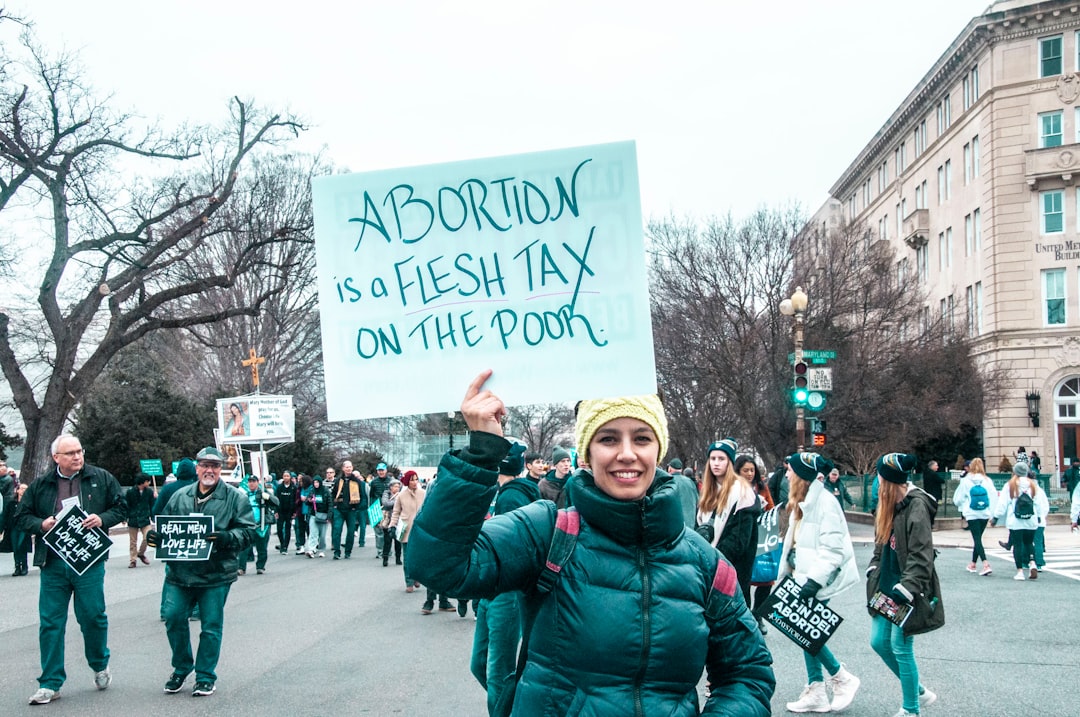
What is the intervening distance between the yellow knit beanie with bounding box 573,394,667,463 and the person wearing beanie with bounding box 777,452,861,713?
4.08m

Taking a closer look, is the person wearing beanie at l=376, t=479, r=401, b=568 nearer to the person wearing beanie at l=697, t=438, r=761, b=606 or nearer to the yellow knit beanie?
the person wearing beanie at l=697, t=438, r=761, b=606

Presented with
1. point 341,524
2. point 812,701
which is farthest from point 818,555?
point 341,524

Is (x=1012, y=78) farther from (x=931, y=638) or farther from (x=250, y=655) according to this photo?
(x=250, y=655)

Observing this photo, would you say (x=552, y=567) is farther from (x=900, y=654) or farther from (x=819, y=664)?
(x=819, y=664)

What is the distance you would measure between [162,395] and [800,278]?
21305mm

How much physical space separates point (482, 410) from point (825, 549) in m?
4.78

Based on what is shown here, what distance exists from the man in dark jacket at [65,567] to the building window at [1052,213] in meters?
45.7

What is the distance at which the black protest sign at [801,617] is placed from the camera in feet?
22.7

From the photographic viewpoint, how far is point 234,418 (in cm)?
2686

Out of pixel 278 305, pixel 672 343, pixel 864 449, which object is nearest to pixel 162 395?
pixel 278 305

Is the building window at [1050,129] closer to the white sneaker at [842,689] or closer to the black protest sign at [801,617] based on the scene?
the white sneaker at [842,689]

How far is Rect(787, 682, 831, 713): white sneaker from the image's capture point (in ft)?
24.5

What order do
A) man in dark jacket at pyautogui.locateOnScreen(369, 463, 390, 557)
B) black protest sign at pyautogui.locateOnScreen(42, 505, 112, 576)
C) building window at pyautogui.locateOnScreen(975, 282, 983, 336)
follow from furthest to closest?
building window at pyautogui.locateOnScreen(975, 282, 983, 336) → man in dark jacket at pyautogui.locateOnScreen(369, 463, 390, 557) → black protest sign at pyautogui.locateOnScreen(42, 505, 112, 576)

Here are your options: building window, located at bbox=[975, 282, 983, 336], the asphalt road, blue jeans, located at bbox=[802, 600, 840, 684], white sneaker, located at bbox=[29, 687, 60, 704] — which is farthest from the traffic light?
building window, located at bbox=[975, 282, 983, 336]
